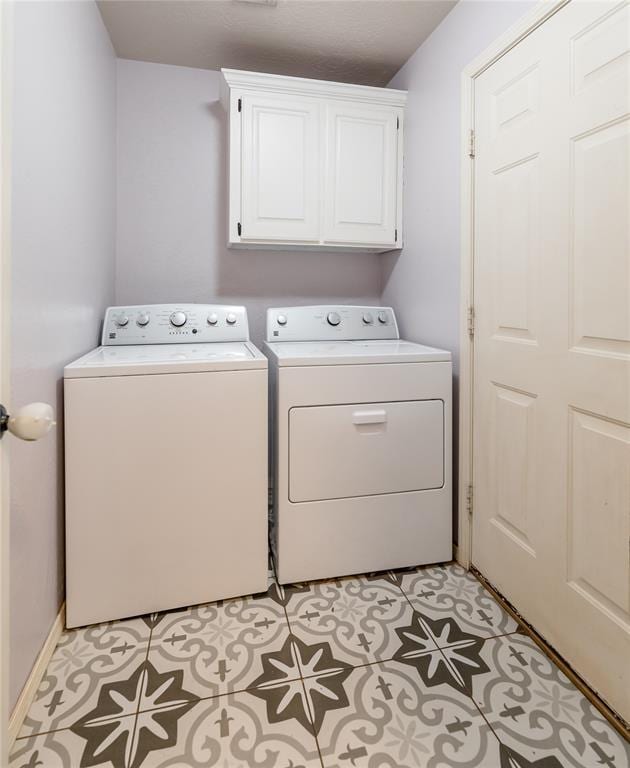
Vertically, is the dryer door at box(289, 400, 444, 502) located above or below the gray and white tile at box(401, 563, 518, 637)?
above

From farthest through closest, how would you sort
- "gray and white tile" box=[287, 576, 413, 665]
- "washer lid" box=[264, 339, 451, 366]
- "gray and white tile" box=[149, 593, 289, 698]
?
"washer lid" box=[264, 339, 451, 366]
"gray and white tile" box=[287, 576, 413, 665]
"gray and white tile" box=[149, 593, 289, 698]

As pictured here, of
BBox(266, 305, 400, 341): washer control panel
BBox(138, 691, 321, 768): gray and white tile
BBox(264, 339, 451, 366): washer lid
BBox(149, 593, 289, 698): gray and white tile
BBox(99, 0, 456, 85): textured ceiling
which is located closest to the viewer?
BBox(138, 691, 321, 768): gray and white tile

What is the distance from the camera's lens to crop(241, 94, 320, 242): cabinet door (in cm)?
214

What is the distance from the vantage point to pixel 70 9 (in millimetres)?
1551

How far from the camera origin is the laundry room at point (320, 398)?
119cm

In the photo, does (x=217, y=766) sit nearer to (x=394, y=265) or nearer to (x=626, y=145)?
(x=626, y=145)

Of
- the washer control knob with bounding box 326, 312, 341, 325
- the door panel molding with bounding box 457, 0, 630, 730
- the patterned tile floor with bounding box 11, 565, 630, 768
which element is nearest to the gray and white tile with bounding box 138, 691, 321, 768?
the patterned tile floor with bounding box 11, 565, 630, 768

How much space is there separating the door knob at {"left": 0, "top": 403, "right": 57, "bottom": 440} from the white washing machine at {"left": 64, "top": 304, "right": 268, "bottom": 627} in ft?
2.80

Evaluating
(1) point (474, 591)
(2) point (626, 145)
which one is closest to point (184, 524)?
(1) point (474, 591)

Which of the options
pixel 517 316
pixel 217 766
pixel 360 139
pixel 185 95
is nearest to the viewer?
pixel 217 766

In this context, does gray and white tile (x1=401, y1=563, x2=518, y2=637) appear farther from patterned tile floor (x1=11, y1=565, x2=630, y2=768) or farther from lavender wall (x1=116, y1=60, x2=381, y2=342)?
lavender wall (x1=116, y1=60, x2=381, y2=342)

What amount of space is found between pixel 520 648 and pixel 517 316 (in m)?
1.06

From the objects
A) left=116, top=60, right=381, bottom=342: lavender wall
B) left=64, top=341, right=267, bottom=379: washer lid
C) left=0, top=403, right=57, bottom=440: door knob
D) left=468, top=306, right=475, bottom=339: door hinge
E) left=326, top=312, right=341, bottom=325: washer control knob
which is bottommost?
left=0, top=403, right=57, bottom=440: door knob

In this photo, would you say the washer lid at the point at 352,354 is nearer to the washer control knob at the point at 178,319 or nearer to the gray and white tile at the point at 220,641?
the washer control knob at the point at 178,319
